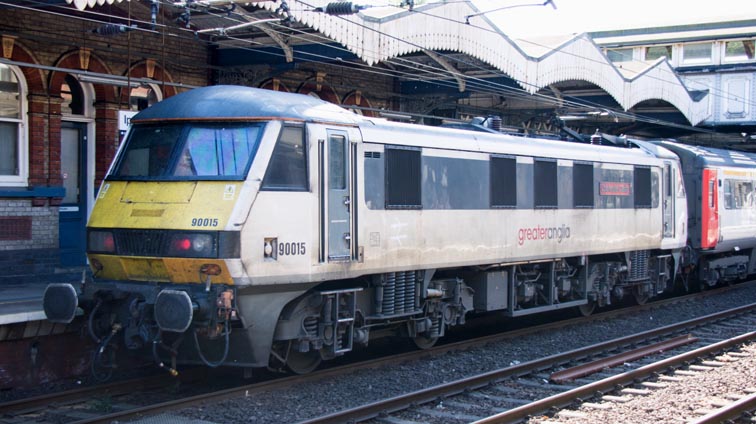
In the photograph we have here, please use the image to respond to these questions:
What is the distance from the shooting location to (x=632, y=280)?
1719cm

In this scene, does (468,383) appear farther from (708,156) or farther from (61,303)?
(708,156)

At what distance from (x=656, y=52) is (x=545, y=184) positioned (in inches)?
1384

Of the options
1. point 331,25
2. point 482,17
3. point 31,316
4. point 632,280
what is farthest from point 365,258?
point 482,17

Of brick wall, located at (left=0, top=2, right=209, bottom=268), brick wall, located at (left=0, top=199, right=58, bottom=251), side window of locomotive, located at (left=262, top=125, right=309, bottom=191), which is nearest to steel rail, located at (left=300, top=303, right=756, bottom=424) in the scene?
side window of locomotive, located at (left=262, top=125, right=309, bottom=191)

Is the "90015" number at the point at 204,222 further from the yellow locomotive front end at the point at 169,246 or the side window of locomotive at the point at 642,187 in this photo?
the side window of locomotive at the point at 642,187

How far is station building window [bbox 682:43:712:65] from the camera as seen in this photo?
43562 millimetres

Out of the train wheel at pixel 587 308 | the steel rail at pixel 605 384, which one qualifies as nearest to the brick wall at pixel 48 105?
the steel rail at pixel 605 384

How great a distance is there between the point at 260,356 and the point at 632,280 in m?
9.87

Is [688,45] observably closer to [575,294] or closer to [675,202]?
[675,202]

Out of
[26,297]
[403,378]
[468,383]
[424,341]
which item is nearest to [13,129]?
[26,297]

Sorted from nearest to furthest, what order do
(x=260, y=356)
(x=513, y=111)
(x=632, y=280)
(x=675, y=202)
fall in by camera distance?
(x=260, y=356) → (x=632, y=280) → (x=675, y=202) → (x=513, y=111)

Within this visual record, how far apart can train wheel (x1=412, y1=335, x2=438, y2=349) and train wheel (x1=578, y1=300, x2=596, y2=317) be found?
191 inches

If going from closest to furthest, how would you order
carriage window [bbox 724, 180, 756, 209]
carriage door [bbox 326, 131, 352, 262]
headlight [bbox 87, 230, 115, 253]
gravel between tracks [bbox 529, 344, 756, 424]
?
gravel between tracks [bbox 529, 344, 756, 424] → headlight [bbox 87, 230, 115, 253] → carriage door [bbox 326, 131, 352, 262] → carriage window [bbox 724, 180, 756, 209]

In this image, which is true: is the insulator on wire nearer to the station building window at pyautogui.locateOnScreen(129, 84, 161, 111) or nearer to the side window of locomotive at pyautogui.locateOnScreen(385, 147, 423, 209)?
the side window of locomotive at pyautogui.locateOnScreen(385, 147, 423, 209)
